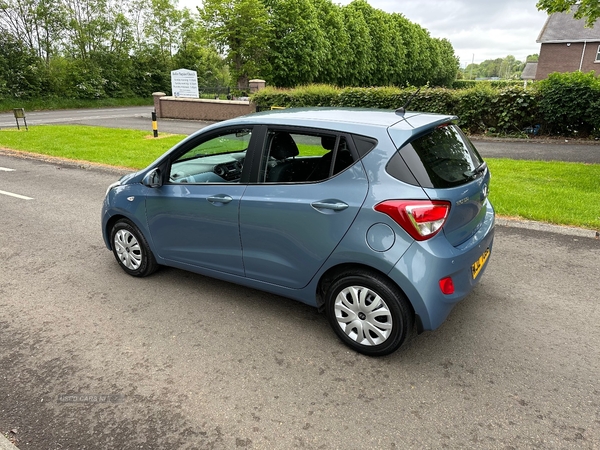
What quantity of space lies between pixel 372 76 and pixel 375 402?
54551mm

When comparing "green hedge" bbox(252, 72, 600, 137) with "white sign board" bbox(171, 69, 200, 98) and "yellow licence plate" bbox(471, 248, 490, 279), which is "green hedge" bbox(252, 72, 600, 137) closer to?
"yellow licence plate" bbox(471, 248, 490, 279)

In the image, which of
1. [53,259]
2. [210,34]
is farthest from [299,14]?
[53,259]

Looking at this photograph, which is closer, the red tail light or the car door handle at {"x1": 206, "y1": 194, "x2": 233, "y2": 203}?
the red tail light

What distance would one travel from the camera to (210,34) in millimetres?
34156

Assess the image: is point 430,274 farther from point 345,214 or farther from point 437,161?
point 437,161

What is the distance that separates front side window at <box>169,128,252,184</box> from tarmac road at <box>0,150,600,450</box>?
1090 millimetres

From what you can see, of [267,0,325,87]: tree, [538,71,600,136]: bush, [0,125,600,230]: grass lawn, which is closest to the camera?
[0,125,600,230]: grass lawn

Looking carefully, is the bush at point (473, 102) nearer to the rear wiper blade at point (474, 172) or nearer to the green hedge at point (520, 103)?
the green hedge at point (520, 103)

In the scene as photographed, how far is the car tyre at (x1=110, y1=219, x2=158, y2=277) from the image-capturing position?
4.50 meters

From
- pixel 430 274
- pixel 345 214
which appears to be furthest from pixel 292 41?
pixel 430 274

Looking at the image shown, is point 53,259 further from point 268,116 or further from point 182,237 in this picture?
point 268,116

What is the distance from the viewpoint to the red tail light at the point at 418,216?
2930 mm

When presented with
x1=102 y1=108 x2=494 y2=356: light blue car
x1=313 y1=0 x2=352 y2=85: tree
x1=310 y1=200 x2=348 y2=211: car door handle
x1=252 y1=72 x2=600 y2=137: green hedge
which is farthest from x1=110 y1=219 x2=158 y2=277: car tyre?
x1=313 y1=0 x2=352 y2=85: tree

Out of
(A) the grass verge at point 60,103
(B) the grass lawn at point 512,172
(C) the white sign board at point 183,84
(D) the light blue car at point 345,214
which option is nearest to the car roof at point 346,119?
(D) the light blue car at point 345,214
